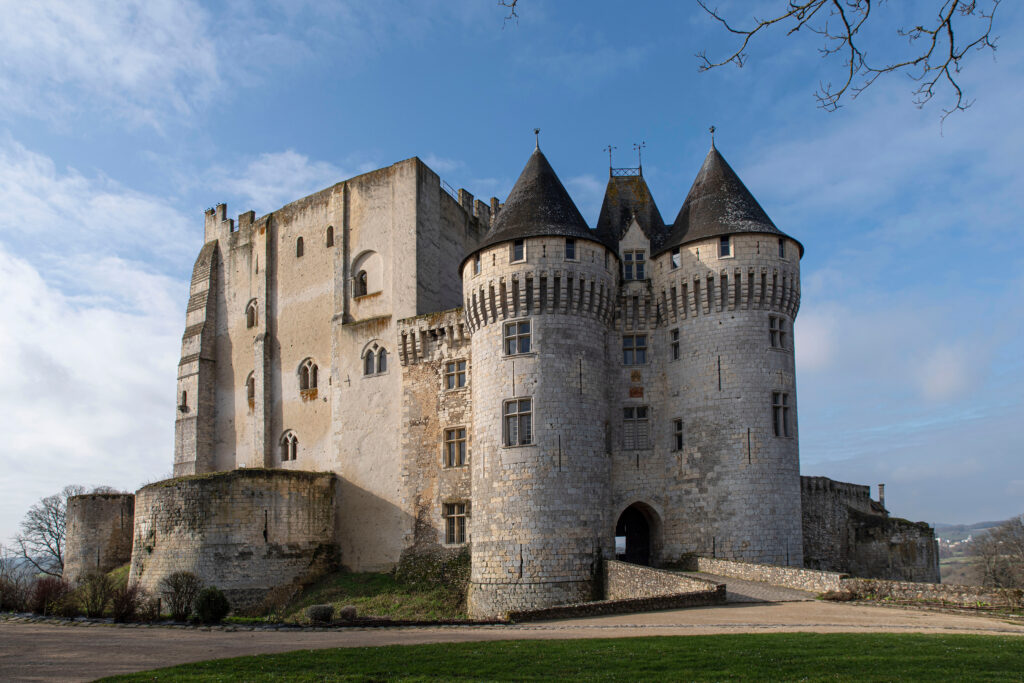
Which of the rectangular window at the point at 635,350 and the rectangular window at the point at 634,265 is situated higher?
the rectangular window at the point at 634,265

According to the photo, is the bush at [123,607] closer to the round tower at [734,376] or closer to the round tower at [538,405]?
the round tower at [538,405]

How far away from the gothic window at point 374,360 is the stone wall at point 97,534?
14570 mm

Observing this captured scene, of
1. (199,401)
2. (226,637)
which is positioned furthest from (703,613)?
(199,401)

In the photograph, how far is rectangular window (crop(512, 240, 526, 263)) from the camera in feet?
94.6

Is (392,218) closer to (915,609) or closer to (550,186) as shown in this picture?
(550,186)

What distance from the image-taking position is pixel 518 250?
29.0 meters

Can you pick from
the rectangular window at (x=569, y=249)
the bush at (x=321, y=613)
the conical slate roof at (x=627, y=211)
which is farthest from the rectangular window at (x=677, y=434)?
the bush at (x=321, y=613)

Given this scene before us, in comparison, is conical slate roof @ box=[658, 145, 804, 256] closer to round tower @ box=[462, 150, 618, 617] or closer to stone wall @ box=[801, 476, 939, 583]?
round tower @ box=[462, 150, 618, 617]

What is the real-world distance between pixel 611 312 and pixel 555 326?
9.40 ft

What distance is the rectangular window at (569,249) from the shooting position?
2869 cm

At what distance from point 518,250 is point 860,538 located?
20.7 meters

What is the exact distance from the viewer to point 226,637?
17.9 metres

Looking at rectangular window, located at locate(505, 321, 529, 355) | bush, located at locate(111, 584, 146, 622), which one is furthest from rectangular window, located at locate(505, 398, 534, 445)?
bush, located at locate(111, 584, 146, 622)

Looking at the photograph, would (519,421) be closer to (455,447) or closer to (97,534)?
(455,447)
